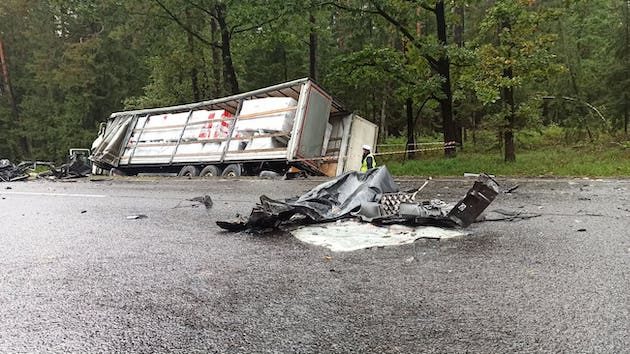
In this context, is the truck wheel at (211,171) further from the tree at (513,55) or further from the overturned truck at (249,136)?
the tree at (513,55)

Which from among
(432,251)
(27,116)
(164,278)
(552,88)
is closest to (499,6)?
(432,251)

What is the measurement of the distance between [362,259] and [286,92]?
10738 mm

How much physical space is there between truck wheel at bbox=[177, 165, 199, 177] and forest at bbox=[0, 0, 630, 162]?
18.8 feet

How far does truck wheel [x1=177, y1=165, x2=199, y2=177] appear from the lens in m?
15.7

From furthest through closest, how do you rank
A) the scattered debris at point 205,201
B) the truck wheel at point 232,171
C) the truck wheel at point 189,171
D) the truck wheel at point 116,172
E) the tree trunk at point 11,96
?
the tree trunk at point 11,96 < the truck wheel at point 116,172 < the truck wheel at point 189,171 < the truck wheel at point 232,171 < the scattered debris at point 205,201

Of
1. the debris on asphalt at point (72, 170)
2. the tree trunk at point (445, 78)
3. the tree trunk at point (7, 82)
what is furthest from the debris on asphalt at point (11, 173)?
the tree trunk at point (7, 82)

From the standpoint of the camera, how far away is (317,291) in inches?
118

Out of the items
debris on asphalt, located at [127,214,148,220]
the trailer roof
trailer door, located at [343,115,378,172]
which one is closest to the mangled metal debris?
debris on asphalt, located at [127,214,148,220]

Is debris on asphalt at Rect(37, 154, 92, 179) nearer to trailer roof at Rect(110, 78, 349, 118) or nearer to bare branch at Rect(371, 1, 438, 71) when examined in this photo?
trailer roof at Rect(110, 78, 349, 118)

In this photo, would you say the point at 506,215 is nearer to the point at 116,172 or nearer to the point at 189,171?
the point at 189,171

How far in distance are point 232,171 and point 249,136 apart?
49.4 inches

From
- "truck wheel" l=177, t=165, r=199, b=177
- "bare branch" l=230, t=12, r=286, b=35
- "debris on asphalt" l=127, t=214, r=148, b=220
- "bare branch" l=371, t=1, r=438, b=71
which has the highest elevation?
"bare branch" l=230, t=12, r=286, b=35

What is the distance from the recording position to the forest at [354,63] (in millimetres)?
13195

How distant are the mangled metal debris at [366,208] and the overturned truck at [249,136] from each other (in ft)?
22.8
